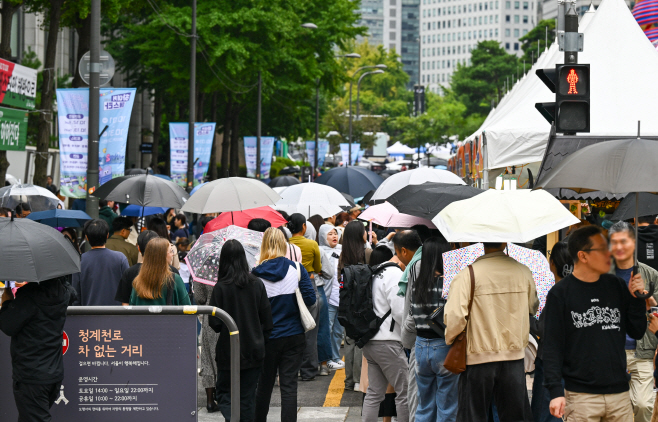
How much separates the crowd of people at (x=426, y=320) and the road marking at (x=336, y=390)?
28 cm

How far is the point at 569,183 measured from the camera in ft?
18.6

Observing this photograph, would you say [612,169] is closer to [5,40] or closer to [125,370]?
[125,370]

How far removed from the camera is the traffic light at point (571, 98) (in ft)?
32.3

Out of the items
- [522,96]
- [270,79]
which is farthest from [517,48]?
[522,96]

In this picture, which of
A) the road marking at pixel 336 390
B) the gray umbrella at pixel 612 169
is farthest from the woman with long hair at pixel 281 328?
the gray umbrella at pixel 612 169

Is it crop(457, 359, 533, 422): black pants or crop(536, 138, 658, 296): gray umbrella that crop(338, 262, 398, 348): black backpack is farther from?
crop(536, 138, 658, 296): gray umbrella

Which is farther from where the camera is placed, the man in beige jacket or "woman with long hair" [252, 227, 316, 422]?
"woman with long hair" [252, 227, 316, 422]

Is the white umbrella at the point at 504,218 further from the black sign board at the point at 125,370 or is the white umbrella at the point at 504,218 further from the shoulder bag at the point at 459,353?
the black sign board at the point at 125,370

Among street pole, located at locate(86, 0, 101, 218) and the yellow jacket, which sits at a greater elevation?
street pole, located at locate(86, 0, 101, 218)

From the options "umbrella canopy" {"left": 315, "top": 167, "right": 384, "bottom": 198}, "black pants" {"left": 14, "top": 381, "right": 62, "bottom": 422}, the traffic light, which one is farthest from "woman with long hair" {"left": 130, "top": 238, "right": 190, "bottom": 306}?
"umbrella canopy" {"left": 315, "top": 167, "right": 384, "bottom": 198}

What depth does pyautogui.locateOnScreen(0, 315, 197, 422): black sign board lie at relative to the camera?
669 centimetres

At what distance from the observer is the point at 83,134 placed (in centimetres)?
1386

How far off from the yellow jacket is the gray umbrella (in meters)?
0.66

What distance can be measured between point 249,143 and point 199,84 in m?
4.44
